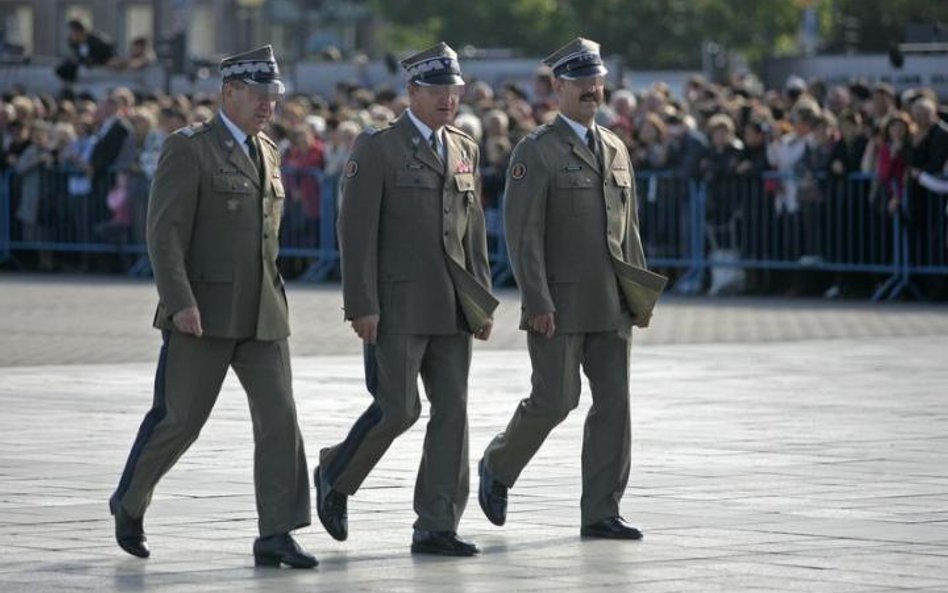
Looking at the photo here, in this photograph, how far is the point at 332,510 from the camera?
9.61 metres

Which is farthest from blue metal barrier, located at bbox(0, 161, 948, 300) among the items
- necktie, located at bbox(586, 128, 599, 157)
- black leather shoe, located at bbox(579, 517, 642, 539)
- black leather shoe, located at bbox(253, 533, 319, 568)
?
black leather shoe, located at bbox(253, 533, 319, 568)

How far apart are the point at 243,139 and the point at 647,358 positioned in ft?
29.5

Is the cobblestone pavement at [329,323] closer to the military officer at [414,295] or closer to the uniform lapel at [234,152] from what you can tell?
the military officer at [414,295]

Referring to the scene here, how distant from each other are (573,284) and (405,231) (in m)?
0.75

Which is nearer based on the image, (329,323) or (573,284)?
(573,284)

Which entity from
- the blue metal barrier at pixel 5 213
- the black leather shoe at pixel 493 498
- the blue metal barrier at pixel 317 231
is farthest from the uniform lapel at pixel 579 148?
the blue metal barrier at pixel 5 213

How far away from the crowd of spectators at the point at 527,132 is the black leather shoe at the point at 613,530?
42.2ft

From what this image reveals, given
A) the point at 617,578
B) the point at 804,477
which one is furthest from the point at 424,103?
the point at 804,477

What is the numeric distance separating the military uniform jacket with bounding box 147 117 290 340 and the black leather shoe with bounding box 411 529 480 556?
2.84 feet

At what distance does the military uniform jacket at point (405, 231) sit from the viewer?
955 cm

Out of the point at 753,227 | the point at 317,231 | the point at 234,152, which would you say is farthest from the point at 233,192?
the point at 317,231

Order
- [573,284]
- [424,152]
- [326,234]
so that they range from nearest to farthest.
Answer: [424,152] → [573,284] → [326,234]

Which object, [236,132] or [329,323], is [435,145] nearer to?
[236,132]

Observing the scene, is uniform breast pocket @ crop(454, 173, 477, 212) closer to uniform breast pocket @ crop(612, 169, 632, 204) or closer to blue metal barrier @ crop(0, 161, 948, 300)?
uniform breast pocket @ crop(612, 169, 632, 204)
